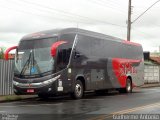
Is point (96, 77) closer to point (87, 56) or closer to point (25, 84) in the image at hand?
point (87, 56)

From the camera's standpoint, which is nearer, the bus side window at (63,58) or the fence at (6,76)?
the bus side window at (63,58)

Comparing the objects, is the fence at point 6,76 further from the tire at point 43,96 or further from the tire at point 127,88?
the tire at point 127,88

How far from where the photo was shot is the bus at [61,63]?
21016 mm

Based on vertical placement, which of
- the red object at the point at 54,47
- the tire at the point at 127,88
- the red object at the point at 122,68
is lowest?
the tire at the point at 127,88

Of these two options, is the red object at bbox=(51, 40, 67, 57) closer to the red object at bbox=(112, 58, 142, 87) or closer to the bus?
the bus

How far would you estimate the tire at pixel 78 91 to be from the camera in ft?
73.8

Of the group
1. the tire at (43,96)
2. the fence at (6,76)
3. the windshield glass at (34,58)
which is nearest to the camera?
the windshield glass at (34,58)

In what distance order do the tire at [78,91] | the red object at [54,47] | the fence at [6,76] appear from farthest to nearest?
the fence at [6,76] < the tire at [78,91] < the red object at [54,47]

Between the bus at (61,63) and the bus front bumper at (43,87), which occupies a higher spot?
the bus at (61,63)

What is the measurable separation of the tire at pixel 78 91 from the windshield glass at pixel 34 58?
2194 millimetres

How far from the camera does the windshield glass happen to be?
21.1m

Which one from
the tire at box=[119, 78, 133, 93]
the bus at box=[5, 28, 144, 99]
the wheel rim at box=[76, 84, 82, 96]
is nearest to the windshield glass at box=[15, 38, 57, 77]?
the bus at box=[5, 28, 144, 99]

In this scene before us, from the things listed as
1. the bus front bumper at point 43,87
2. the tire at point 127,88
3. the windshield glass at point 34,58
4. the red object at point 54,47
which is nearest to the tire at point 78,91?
the bus front bumper at point 43,87

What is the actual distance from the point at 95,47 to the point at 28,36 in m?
3.93
